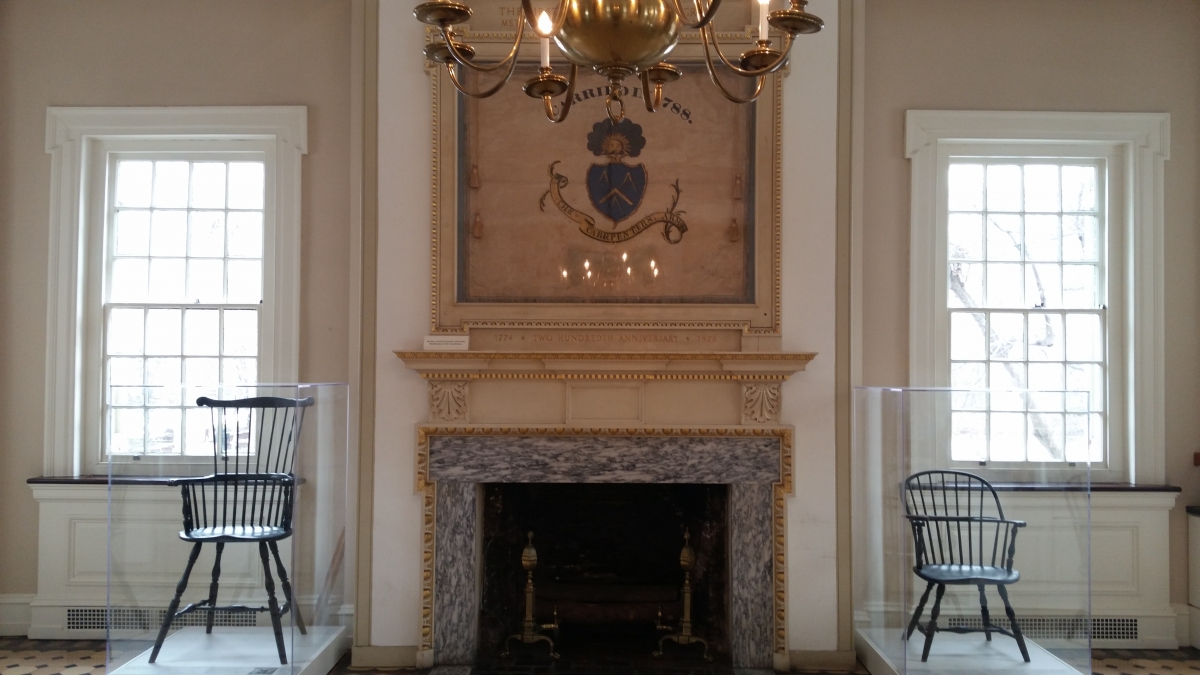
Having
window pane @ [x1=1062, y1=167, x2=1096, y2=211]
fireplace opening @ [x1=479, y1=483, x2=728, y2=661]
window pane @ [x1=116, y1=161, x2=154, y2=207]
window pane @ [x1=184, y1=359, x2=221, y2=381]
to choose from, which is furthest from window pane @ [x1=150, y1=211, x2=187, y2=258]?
window pane @ [x1=1062, y1=167, x2=1096, y2=211]

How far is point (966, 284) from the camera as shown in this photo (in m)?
4.49

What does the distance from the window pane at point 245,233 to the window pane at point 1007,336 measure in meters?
3.97

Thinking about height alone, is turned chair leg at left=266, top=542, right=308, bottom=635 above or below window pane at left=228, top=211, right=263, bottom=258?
below

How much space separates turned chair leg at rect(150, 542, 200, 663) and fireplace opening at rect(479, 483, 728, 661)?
4.52 ft

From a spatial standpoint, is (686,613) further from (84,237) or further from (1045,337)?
(84,237)

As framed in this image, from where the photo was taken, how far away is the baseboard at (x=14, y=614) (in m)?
4.40

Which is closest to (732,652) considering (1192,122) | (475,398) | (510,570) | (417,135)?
(510,570)

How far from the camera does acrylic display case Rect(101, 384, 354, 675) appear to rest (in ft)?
11.1

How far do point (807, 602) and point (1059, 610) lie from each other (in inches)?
43.9

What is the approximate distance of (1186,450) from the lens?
4.42m

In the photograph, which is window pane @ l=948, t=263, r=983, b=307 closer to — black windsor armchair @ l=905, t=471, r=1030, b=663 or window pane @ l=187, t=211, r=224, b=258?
black windsor armchair @ l=905, t=471, r=1030, b=663

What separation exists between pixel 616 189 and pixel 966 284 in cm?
198

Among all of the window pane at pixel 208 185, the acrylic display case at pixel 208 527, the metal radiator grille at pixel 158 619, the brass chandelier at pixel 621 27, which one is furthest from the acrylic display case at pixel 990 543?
the window pane at pixel 208 185

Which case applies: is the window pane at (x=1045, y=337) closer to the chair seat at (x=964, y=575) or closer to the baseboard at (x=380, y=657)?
the chair seat at (x=964, y=575)
